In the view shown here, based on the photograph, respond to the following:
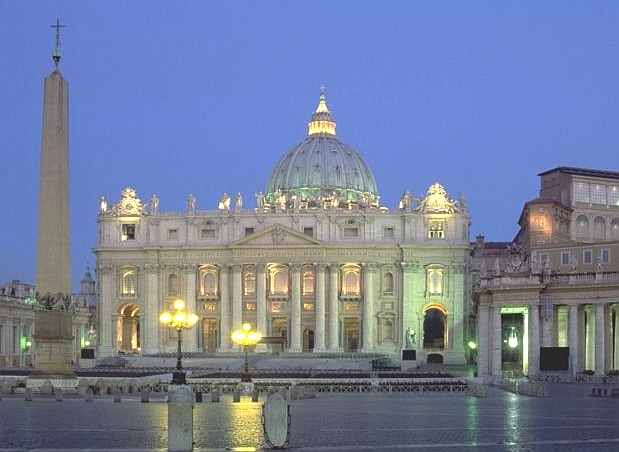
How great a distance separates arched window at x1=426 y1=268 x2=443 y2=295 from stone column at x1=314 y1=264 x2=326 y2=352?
10.1 m

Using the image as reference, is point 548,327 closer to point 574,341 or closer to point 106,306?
point 574,341

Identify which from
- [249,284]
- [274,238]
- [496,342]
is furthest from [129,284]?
[496,342]

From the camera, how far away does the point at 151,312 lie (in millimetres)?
113688

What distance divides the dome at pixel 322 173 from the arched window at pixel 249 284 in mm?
22726

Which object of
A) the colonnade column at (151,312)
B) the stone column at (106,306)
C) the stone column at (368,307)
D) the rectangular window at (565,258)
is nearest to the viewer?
the rectangular window at (565,258)

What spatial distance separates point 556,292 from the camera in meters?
66.2

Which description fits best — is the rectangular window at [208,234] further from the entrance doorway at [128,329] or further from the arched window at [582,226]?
the arched window at [582,226]

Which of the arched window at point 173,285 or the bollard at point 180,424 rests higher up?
the arched window at point 173,285

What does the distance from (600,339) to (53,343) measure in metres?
33.7

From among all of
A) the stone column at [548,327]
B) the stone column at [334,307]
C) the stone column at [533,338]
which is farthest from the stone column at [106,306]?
the stone column at [548,327]

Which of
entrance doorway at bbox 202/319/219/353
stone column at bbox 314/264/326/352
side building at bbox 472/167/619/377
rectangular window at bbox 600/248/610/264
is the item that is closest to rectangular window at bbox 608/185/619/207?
side building at bbox 472/167/619/377

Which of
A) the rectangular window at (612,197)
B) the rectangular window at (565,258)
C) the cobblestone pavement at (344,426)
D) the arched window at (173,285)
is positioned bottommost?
the cobblestone pavement at (344,426)

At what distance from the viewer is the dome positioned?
138m

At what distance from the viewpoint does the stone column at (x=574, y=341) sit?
64062 mm
